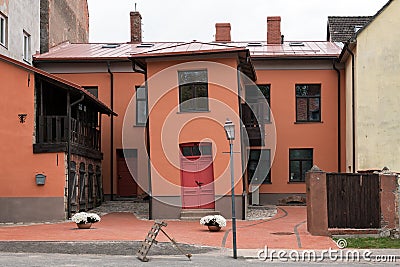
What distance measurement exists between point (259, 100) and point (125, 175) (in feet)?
23.6

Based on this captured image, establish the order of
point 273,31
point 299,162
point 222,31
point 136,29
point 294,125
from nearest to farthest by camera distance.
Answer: point 294,125, point 299,162, point 273,31, point 222,31, point 136,29

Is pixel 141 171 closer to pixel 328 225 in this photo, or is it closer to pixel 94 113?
pixel 94 113

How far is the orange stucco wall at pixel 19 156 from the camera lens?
2261 centimetres

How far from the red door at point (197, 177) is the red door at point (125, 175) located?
24.9 ft

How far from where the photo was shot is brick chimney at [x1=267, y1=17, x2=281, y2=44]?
34094 millimetres

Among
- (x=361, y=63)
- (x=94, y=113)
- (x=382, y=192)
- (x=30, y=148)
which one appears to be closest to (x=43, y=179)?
(x=30, y=148)

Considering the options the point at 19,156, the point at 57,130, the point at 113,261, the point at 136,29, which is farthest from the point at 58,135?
the point at 136,29

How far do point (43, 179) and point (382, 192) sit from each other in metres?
11.1

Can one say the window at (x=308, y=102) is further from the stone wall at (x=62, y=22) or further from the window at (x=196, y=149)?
the stone wall at (x=62, y=22)

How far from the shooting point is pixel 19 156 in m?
22.8

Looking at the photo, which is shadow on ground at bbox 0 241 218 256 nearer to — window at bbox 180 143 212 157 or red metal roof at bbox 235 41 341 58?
window at bbox 180 143 212 157

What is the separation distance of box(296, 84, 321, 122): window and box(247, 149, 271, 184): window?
7.46 feet

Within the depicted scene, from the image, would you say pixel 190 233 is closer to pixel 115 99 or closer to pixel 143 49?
pixel 115 99

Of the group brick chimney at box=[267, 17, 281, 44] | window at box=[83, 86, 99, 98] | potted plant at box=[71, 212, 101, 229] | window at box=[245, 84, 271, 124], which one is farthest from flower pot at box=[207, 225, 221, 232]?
brick chimney at box=[267, 17, 281, 44]
